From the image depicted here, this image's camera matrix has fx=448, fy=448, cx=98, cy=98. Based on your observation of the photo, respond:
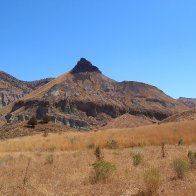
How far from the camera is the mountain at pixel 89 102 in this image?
121688mm

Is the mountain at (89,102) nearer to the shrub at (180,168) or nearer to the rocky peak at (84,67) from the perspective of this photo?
the rocky peak at (84,67)

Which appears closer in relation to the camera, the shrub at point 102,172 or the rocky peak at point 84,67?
the shrub at point 102,172

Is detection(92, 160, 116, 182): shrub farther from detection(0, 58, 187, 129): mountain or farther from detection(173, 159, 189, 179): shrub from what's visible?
detection(0, 58, 187, 129): mountain

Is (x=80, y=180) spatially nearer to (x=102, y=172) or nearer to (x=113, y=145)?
(x=102, y=172)

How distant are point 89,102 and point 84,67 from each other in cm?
4620

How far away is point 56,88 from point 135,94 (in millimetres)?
32756

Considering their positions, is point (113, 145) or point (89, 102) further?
point (89, 102)

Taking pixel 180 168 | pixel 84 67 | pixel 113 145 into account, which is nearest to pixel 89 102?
pixel 84 67

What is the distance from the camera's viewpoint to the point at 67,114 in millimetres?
124000

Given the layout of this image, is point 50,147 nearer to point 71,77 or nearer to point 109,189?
point 109,189

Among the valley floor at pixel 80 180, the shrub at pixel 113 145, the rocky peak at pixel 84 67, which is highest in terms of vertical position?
the rocky peak at pixel 84 67

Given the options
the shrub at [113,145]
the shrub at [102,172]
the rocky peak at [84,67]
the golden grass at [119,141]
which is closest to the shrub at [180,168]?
the shrub at [102,172]

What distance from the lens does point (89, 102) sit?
133 m

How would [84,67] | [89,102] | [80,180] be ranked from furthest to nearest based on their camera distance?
[84,67] → [89,102] → [80,180]
